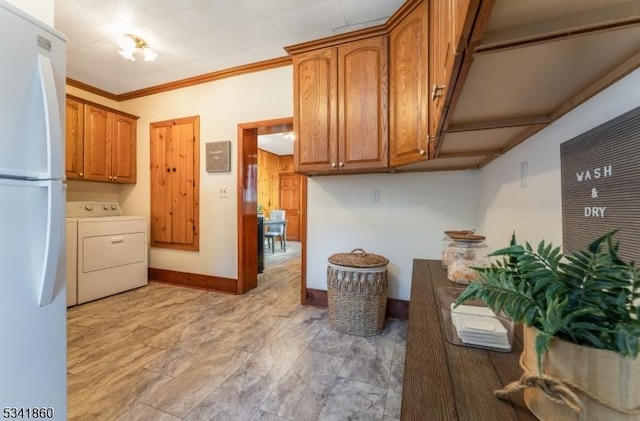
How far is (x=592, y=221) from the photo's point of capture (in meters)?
0.73

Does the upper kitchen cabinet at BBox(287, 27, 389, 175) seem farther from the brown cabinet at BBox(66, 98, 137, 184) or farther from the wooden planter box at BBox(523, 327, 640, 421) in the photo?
the brown cabinet at BBox(66, 98, 137, 184)

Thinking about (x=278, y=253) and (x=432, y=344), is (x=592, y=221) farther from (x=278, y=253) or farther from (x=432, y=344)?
(x=278, y=253)

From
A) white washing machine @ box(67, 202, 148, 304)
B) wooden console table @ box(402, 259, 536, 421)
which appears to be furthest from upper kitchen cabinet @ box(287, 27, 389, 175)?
white washing machine @ box(67, 202, 148, 304)

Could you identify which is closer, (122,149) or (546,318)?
(546,318)

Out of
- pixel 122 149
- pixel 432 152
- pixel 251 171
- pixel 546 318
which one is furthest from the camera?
pixel 122 149

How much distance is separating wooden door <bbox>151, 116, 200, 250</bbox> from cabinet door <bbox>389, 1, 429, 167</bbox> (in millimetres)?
2453

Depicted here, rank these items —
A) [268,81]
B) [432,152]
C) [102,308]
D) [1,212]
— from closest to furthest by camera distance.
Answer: [1,212] → [432,152] → [102,308] → [268,81]

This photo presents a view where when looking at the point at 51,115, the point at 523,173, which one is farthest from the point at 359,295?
the point at 51,115

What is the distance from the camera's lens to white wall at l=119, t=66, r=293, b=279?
2863 millimetres

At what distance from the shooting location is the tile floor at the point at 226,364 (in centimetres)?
135

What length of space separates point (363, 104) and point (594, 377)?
80.7 inches

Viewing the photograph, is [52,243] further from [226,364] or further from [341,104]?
[341,104]

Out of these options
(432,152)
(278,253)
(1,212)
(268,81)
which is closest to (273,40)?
(268,81)

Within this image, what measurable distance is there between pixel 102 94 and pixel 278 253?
12.6 feet
